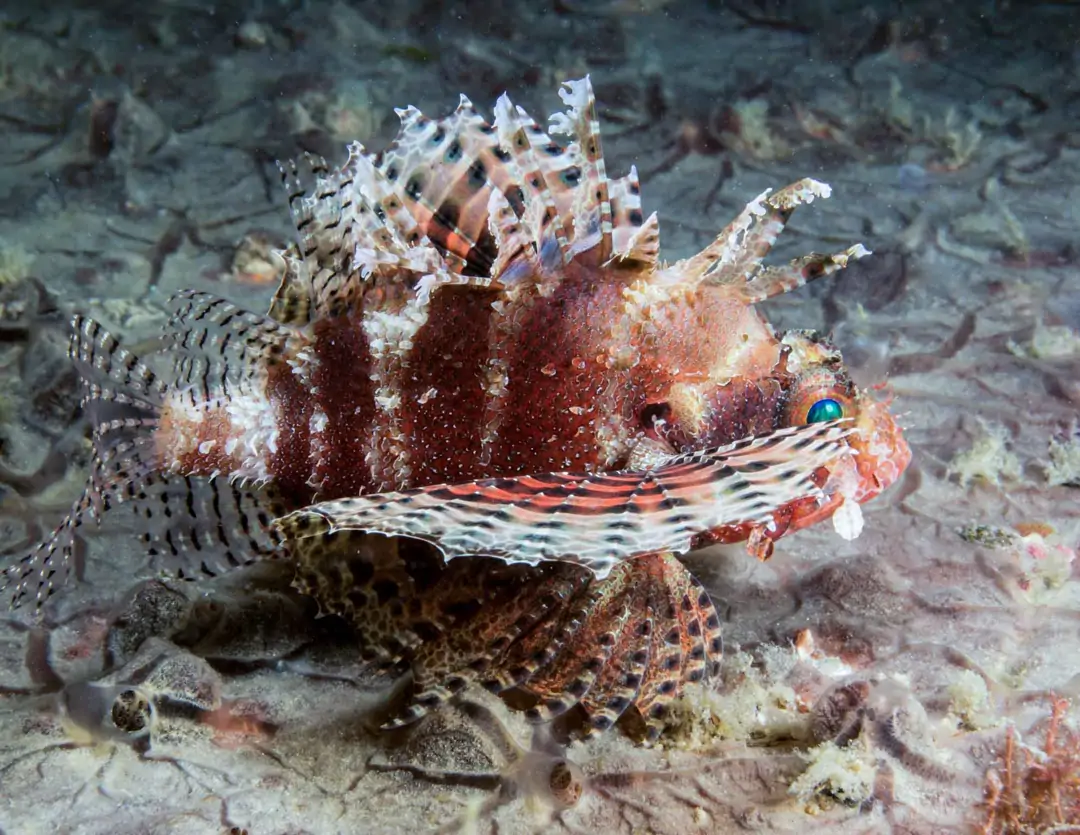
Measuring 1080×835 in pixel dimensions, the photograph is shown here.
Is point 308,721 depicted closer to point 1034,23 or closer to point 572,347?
point 572,347

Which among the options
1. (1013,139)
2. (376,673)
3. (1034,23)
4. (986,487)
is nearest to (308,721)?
(376,673)

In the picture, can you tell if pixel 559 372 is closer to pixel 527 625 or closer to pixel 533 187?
pixel 533 187

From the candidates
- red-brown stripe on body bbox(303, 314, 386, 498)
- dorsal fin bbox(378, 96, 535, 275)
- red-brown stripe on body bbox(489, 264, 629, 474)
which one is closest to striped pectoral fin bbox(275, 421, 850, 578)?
red-brown stripe on body bbox(489, 264, 629, 474)

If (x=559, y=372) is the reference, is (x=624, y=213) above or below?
above

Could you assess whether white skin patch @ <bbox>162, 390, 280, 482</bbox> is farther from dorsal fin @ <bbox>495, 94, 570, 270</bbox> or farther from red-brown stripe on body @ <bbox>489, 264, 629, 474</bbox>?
dorsal fin @ <bbox>495, 94, 570, 270</bbox>

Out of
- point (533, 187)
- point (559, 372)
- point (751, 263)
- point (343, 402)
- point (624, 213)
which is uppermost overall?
point (533, 187)

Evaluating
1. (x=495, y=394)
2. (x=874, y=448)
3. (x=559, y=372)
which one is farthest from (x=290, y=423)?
(x=874, y=448)

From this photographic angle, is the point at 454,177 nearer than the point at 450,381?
No
